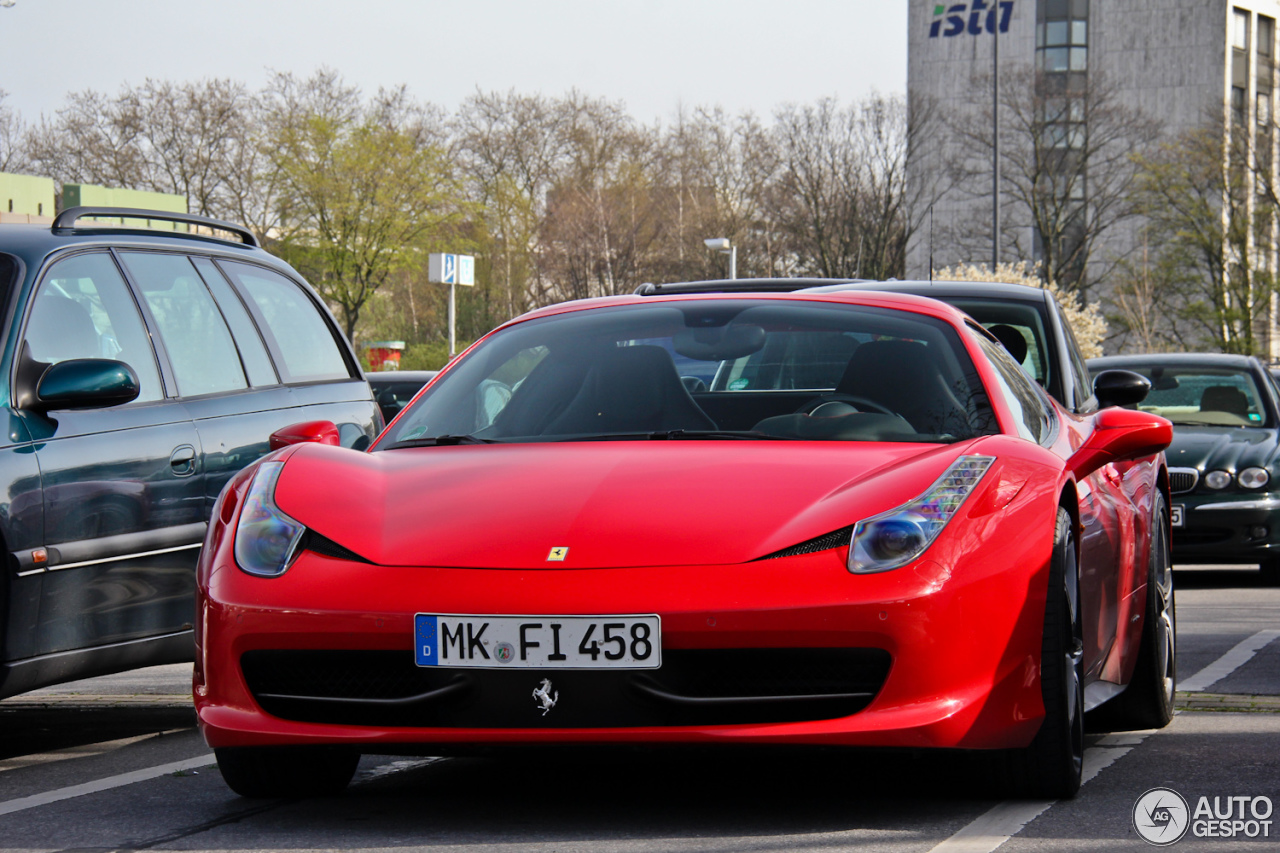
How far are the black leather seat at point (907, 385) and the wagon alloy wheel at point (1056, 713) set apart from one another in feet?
1.60

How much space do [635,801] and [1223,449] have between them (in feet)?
30.5

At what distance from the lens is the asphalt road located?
3967mm

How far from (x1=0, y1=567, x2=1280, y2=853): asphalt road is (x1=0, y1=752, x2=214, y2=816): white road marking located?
0.03ft

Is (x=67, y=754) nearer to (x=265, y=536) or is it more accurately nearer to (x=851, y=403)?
(x=265, y=536)

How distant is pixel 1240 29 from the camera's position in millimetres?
76812

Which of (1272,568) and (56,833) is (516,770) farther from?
(1272,568)

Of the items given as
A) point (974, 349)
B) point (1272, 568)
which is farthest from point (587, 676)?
point (1272, 568)

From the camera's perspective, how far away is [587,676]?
386cm

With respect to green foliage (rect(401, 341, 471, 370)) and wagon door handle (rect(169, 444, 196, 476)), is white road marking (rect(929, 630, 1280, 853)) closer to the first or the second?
wagon door handle (rect(169, 444, 196, 476))

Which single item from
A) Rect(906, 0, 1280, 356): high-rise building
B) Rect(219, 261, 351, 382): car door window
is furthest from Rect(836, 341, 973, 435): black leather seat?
Rect(906, 0, 1280, 356): high-rise building

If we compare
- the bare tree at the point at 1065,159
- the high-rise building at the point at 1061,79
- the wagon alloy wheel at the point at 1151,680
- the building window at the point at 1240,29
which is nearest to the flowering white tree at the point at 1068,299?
the bare tree at the point at 1065,159

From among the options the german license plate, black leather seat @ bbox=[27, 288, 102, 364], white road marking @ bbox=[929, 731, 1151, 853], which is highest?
black leather seat @ bbox=[27, 288, 102, 364]

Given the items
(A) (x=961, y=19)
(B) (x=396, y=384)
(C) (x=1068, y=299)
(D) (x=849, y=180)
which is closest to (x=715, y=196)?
(D) (x=849, y=180)

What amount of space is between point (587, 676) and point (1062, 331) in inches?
200
